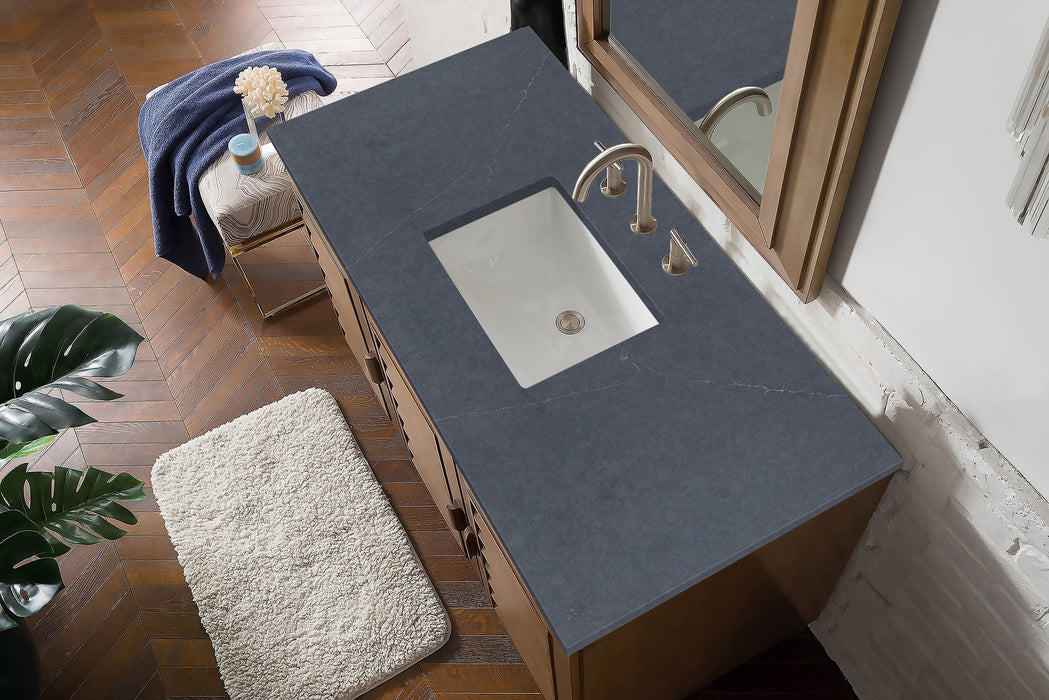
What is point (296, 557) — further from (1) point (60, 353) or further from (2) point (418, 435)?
(1) point (60, 353)

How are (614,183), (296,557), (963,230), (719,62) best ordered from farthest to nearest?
(296,557) → (614,183) → (719,62) → (963,230)

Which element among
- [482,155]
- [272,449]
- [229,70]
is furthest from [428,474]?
[229,70]

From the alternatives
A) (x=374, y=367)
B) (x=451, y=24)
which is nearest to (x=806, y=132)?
(x=374, y=367)

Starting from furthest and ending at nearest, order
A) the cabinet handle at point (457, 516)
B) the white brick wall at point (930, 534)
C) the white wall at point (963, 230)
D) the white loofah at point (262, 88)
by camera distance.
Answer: the white loofah at point (262, 88) → the cabinet handle at point (457, 516) → the white brick wall at point (930, 534) → the white wall at point (963, 230)

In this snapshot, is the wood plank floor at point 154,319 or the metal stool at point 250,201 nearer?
the wood plank floor at point 154,319

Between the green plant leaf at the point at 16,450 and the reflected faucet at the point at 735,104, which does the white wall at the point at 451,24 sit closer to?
the reflected faucet at the point at 735,104

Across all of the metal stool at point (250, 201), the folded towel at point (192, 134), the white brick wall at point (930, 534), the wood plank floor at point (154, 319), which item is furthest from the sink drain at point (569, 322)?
the folded towel at point (192, 134)

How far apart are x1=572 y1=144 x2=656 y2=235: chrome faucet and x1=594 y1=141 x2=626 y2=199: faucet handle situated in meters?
0.07

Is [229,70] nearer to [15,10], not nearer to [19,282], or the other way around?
[19,282]

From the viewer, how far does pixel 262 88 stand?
274cm

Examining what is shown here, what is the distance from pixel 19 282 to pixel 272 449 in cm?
125

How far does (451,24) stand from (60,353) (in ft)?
5.26

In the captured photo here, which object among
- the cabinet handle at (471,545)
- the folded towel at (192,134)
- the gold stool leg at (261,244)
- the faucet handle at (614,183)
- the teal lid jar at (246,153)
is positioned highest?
the folded towel at (192,134)

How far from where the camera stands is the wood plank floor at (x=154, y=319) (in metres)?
2.46
